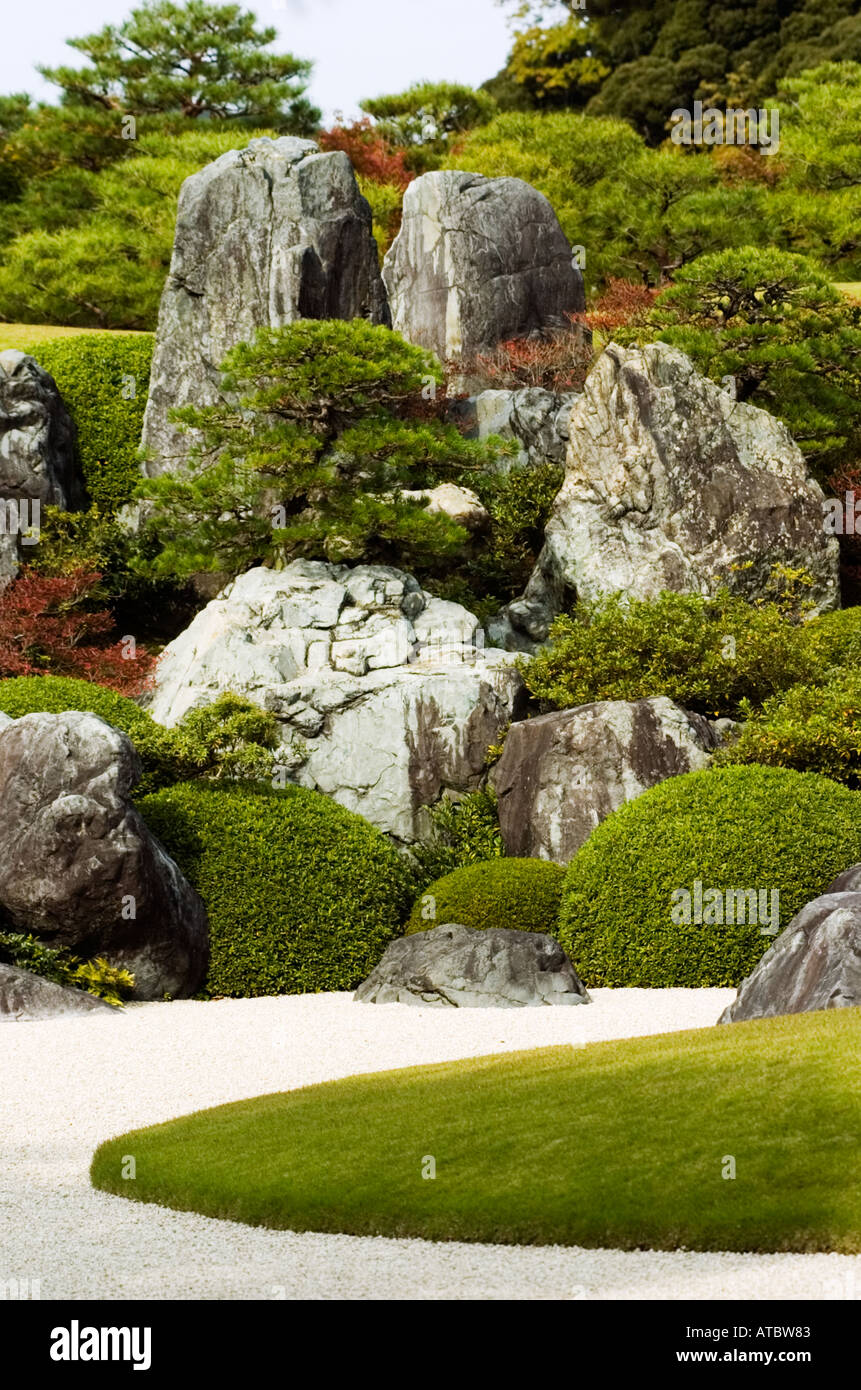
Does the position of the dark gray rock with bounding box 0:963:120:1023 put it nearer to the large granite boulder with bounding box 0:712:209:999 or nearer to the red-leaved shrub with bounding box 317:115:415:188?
the large granite boulder with bounding box 0:712:209:999

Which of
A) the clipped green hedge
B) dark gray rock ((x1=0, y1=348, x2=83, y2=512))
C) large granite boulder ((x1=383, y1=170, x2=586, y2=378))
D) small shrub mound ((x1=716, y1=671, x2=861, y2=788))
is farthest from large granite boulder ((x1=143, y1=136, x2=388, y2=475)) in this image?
small shrub mound ((x1=716, y1=671, x2=861, y2=788))

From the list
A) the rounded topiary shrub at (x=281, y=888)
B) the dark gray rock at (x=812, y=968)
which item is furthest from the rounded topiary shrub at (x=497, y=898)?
the dark gray rock at (x=812, y=968)

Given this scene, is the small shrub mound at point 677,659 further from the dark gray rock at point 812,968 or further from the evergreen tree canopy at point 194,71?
the evergreen tree canopy at point 194,71

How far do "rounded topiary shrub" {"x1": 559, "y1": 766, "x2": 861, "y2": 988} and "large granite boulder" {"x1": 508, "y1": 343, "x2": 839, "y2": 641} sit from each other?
4677 mm

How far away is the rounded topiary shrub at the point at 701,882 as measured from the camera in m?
9.89

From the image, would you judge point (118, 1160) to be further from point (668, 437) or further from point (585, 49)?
point (585, 49)

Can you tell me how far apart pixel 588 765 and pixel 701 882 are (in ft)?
5.91

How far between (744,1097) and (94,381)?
49.2 feet

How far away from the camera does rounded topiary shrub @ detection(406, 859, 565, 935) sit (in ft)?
34.2

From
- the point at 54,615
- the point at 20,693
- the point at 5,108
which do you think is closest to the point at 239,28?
the point at 5,108

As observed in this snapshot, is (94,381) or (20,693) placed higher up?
(94,381)

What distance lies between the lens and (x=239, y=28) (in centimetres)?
2945

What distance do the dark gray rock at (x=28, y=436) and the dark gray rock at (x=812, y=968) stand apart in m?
11.1
